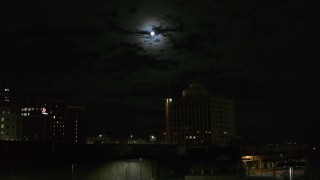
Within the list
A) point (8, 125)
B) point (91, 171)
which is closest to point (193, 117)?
point (8, 125)

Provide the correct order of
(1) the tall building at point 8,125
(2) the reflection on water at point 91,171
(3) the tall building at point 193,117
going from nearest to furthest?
(2) the reflection on water at point 91,171 → (1) the tall building at point 8,125 → (3) the tall building at point 193,117

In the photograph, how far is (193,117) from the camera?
164m

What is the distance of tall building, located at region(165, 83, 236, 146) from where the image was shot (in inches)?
6344

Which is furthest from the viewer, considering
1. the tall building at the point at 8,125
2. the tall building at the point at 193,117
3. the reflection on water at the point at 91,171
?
the tall building at the point at 193,117

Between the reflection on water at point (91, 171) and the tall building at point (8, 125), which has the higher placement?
the tall building at point (8, 125)

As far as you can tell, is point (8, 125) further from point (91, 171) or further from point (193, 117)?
point (91, 171)

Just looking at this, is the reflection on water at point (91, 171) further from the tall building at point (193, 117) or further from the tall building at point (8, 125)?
the tall building at point (193, 117)

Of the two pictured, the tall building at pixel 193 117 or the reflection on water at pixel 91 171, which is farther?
the tall building at pixel 193 117

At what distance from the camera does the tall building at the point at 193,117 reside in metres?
161

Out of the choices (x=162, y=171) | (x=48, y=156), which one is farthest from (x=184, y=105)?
(x=48, y=156)

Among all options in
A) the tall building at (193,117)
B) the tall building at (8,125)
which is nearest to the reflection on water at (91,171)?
the tall building at (8,125)

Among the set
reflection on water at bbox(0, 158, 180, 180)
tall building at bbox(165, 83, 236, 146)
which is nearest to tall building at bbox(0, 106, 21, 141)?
tall building at bbox(165, 83, 236, 146)

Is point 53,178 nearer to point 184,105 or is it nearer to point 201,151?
point 201,151

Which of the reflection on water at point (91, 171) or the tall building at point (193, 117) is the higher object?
the tall building at point (193, 117)
